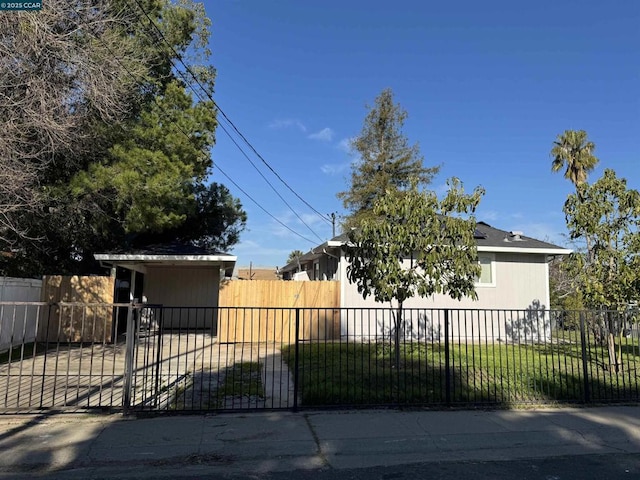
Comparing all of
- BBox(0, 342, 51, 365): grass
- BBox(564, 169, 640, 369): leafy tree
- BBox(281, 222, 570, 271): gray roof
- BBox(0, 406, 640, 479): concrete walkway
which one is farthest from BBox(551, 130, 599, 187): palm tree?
BBox(0, 342, 51, 365): grass

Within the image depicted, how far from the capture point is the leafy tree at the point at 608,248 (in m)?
10.3

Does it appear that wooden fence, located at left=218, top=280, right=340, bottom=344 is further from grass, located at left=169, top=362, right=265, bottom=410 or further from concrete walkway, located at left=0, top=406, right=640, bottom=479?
concrete walkway, located at left=0, top=406, right=640, bottom=479

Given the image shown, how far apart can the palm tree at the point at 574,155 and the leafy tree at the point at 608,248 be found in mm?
16411

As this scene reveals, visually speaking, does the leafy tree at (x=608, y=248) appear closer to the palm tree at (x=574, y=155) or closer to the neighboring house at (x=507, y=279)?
the neighboring house at (x=507, y=279)

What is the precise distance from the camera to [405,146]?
35781 millimetres

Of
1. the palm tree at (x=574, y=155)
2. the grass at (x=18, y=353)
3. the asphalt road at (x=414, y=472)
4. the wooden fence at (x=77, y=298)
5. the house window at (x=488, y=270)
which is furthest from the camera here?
the palm tree at (x=574, y=155)

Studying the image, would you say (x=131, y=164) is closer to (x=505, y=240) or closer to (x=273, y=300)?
(x=273, y=300)

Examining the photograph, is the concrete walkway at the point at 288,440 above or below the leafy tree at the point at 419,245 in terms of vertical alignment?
below

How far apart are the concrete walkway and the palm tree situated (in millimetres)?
21083

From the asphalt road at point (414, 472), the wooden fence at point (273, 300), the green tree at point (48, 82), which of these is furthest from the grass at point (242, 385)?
the wooden fence at point (273, 300)

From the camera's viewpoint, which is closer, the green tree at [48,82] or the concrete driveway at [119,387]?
the concrete driveway at [119,387]

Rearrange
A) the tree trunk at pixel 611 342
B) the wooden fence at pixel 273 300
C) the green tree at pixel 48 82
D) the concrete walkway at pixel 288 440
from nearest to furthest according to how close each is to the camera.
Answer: the concrete walkway at pixel 288 440 < the green tree at pixel 48 82 < the tree trunk at pixel 611 342 < the wooden fence at pixel 273 300

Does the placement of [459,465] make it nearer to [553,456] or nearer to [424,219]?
[553,456]

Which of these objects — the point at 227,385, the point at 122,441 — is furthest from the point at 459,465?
the point at 227,385
